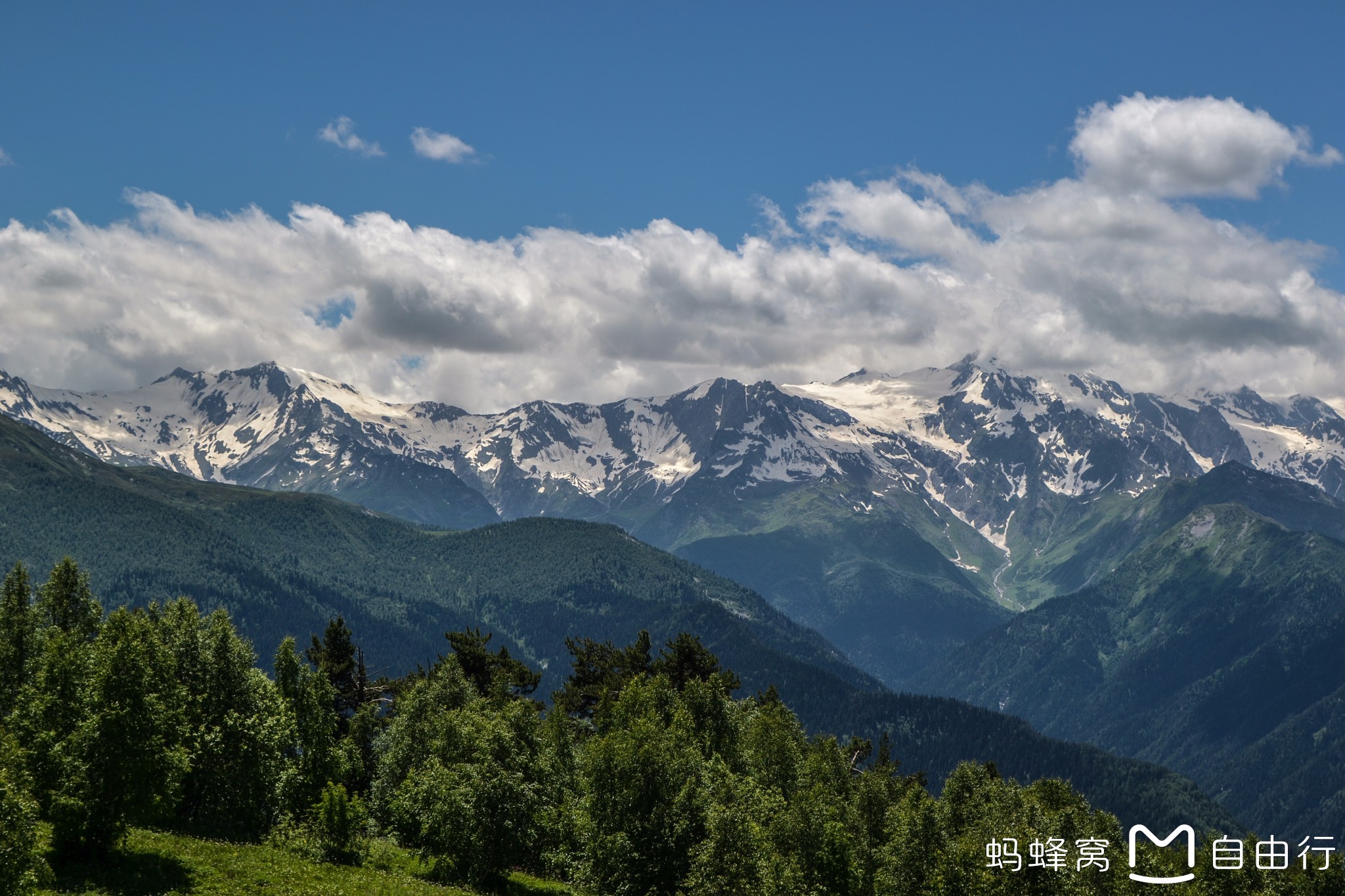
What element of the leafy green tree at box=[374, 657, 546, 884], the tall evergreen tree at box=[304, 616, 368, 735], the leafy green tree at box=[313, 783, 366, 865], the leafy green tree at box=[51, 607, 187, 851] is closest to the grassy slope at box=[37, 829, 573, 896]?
the leafy green tree at box=[313, 783, 366, 865]

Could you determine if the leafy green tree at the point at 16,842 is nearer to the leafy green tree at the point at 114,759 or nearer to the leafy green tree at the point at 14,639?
the leafy green tree at the point at 114,759

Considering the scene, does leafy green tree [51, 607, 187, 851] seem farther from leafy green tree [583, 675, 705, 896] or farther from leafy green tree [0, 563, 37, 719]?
leafy green tree [0, 563, 37, 719]

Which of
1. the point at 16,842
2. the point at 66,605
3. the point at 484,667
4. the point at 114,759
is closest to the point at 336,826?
the point at 114,759

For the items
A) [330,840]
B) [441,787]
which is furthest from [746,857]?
[330,840]

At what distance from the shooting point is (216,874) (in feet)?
198

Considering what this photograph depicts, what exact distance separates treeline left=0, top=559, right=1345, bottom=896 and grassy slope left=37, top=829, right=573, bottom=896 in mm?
1667

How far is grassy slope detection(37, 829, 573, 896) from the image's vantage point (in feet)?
184

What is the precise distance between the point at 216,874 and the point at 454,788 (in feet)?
53.5

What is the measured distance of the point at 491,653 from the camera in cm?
13338

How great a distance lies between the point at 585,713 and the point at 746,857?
67.1 metres

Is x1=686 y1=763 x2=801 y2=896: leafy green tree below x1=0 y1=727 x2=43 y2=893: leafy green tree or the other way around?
below

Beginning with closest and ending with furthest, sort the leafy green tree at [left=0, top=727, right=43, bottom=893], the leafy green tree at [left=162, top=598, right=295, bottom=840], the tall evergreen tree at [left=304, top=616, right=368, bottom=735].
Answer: the leafy green tree at [left=0, top=727, right=43, bottom=893] < the leafy green tree at [left=162, top=598, right=295, bottom=840] < the tall evergreen tree at [left=304, top=616, right=368, bottom=735]

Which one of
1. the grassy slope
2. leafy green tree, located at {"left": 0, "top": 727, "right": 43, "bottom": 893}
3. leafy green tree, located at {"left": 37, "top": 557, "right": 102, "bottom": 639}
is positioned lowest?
the grassy slope

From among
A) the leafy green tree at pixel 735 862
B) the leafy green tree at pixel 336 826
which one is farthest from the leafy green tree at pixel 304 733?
the leafy green tree at pixel 735 862
